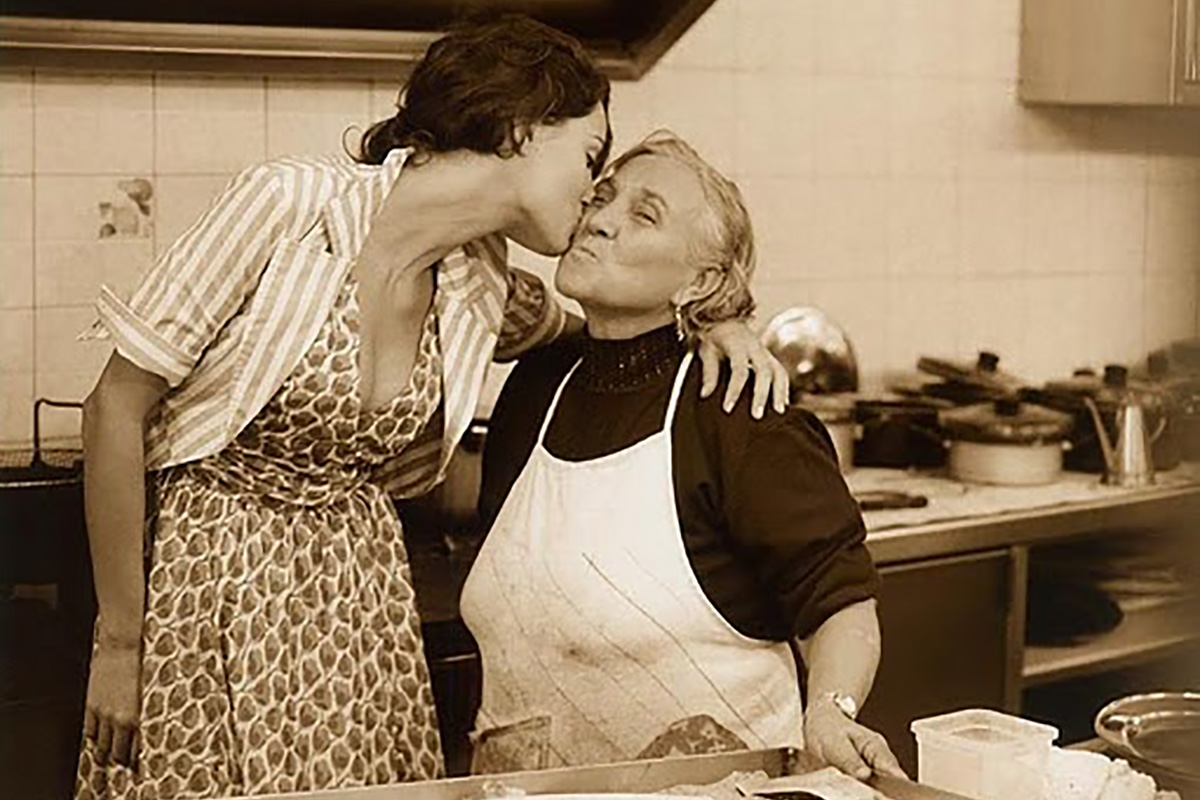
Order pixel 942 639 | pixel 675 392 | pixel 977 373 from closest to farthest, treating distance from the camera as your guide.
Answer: pixel 675 392, pixel 942 639, pixel 977 373

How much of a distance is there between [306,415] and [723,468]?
33 cm

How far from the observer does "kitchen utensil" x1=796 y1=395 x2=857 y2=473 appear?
251 cm

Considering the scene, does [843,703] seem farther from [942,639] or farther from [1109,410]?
[1109,410]

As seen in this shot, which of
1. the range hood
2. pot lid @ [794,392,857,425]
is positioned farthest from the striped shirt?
pot lid @ [794,392,857,425]

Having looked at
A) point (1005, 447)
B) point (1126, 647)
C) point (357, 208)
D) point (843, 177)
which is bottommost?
point (1126, 647)

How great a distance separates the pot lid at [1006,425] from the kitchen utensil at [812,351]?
14cm

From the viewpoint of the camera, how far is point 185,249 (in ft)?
5.06

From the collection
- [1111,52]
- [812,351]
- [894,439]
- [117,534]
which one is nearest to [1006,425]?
[894,439]

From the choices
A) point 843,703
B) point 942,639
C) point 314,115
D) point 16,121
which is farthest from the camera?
point 942,639

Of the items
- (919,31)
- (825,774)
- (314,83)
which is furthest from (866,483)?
(825,774)

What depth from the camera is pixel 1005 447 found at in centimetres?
254

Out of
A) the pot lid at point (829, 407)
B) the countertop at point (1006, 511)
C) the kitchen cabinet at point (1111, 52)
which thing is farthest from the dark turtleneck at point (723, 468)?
the kitchen cabinet at point (1111, 52)

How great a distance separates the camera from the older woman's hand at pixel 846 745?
118 cm

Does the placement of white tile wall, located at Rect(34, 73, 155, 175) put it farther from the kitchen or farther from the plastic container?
the plastic container
